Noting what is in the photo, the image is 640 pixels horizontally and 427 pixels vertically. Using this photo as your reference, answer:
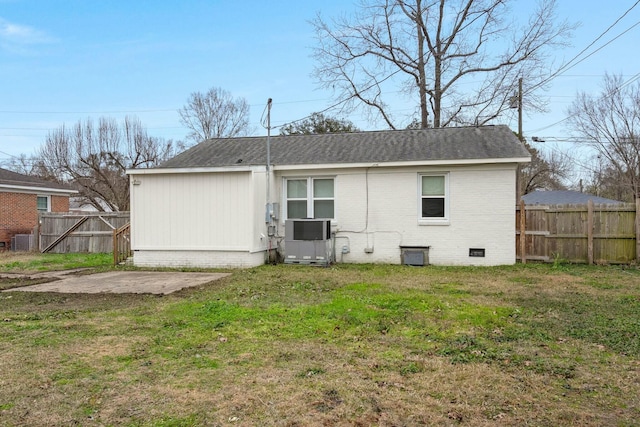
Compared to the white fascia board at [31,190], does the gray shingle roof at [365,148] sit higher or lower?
higher

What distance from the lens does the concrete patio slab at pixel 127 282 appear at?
8.05 metres

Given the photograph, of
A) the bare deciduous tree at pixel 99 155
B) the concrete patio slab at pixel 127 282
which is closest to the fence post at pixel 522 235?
the concrete patio slab at pixel 127 282

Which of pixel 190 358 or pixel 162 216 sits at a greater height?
pixel 162 216

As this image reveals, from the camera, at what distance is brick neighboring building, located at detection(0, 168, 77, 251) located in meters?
19.4

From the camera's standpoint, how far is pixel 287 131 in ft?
98.8

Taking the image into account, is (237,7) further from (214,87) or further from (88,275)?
(214,87)

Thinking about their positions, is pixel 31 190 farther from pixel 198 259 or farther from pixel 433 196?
pixel 433 196

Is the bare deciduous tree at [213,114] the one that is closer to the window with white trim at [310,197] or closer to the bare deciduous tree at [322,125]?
the bare deciduous tree at [322,125]

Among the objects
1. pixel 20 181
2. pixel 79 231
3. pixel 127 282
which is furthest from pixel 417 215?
pixel 20 181

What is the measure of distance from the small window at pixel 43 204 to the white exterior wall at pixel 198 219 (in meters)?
13.5

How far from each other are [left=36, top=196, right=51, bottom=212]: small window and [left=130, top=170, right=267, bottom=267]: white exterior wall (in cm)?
1348

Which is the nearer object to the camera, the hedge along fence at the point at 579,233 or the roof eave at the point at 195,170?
the roof eave at the point at 195,170

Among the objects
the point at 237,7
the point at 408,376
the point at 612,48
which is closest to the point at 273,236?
the point at 237,7

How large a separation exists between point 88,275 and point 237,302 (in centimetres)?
536
